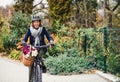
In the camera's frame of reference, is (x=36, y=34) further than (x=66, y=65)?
No

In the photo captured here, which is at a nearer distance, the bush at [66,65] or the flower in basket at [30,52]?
the flower in basket at [30,52]

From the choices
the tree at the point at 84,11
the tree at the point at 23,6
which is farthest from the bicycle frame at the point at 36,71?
the tree at the point at 23,6

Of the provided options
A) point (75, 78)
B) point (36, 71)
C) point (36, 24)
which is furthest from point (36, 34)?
point (75, 78)

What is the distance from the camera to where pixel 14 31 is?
22.5m

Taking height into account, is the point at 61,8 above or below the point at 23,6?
below

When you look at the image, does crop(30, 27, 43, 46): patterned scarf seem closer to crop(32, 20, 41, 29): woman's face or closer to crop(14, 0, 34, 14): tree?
crop(32, 20, 41, 29): woman's face

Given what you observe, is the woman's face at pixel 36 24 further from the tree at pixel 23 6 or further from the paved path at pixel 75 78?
the tree at pixel 23 6

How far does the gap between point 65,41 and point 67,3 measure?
39.5ft

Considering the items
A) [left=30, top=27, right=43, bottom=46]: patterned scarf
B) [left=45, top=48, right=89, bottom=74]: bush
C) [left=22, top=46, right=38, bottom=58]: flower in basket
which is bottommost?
[left=45, top=48, right=89, bottom=74]: bush

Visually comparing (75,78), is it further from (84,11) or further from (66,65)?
(84,11)

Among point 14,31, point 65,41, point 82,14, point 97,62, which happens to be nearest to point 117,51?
point 97,62

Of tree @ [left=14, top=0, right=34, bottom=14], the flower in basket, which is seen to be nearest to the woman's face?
the flower in basket

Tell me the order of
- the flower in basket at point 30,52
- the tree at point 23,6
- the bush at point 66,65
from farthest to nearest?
the tree at point 23,6
the bush at point 66,65
the flower in basket at point 30,52

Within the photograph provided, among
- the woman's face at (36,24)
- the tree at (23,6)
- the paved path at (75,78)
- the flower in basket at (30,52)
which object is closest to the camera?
the flower in basket at (30,52)
